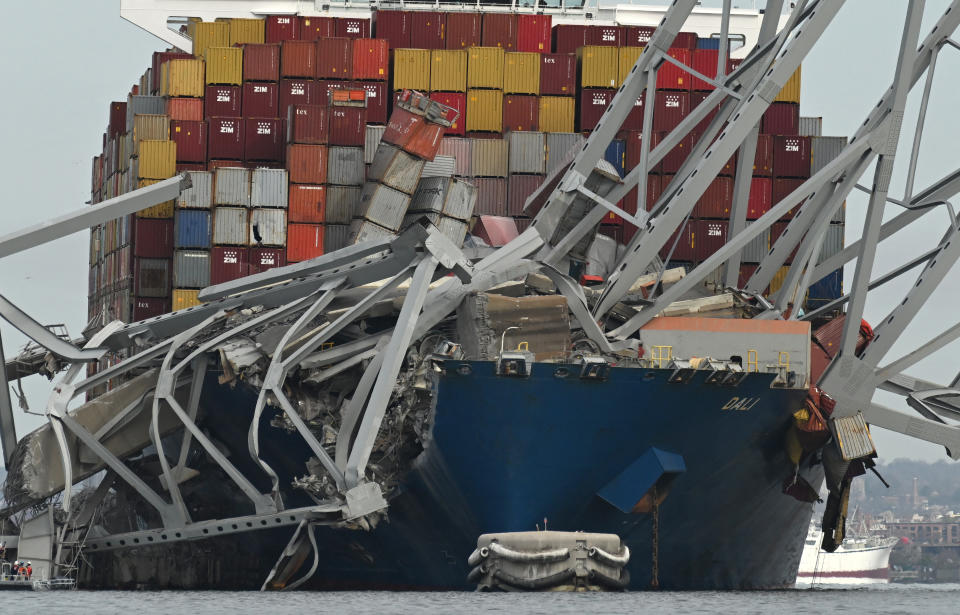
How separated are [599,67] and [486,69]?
292 cm

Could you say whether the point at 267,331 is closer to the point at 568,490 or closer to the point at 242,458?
the point at 242,458

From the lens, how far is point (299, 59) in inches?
1656

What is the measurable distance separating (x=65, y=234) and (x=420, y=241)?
28.0 feet

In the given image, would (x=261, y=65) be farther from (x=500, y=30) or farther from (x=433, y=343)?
(x=433, y=343)

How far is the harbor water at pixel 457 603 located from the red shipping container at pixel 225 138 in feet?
42.3

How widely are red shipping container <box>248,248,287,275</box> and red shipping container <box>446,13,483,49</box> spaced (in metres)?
9.45

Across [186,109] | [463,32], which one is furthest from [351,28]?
[186,109]

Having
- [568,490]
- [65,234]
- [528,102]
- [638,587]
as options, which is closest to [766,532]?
[638,587]

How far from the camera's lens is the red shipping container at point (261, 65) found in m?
42.4

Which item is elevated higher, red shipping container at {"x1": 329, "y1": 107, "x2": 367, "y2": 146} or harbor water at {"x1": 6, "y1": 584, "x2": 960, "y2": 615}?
red shipping container at {"x1": 329, "y1": 107, "x2": 367, "y2": 146}

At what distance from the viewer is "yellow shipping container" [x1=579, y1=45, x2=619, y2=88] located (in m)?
41.5

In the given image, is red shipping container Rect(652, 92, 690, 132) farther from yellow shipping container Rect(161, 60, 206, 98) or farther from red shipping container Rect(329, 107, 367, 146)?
yellow shipping container Rect(161, 60, 206, 98)

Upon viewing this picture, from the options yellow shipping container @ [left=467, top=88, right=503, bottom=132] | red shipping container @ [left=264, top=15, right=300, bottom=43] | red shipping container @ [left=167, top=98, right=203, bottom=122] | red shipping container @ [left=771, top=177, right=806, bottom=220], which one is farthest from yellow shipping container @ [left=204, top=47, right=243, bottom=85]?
red shipping container @ [left=771, top=177, right=806, bottom=220]

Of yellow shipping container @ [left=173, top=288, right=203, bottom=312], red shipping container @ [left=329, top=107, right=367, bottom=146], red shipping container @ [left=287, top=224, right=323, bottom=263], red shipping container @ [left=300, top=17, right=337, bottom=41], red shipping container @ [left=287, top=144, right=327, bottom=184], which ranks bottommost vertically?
yellow shipping container @ [left=173, top=288, right=203, bottom=312]
